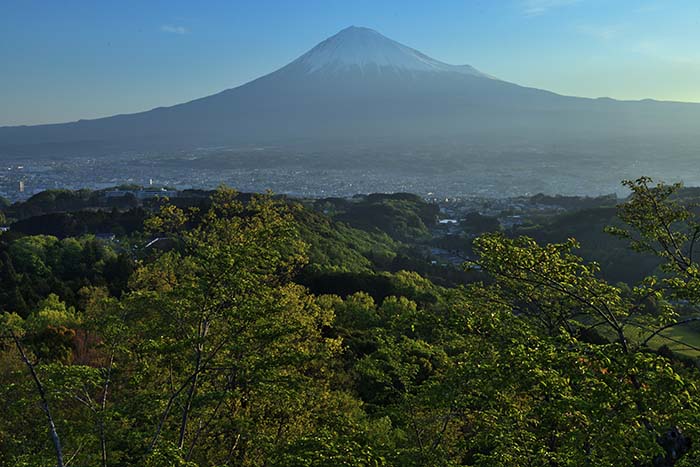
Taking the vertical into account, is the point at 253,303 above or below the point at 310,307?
above

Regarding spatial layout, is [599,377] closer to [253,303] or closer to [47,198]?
[253,303]

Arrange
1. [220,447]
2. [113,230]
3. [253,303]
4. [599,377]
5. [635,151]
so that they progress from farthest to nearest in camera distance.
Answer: [635,151]
[113,230]
[220,447]
[253,303]
[599,377]

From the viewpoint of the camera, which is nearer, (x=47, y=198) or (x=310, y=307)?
(x=310, y=307)

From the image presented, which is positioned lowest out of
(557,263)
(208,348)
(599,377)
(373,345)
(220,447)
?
(373,345)

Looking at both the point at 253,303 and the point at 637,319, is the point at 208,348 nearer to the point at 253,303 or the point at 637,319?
the point at 253,303

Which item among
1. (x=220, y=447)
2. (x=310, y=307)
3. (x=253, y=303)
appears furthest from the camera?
(x=310, y=307)

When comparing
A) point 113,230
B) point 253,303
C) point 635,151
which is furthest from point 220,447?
point 635,151

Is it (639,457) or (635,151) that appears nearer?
(639,457)

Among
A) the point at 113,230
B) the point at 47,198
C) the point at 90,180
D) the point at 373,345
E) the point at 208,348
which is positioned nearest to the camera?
the point at 208,348

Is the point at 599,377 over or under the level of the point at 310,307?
over

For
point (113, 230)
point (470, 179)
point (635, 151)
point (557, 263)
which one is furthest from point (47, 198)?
point (635, 151)
